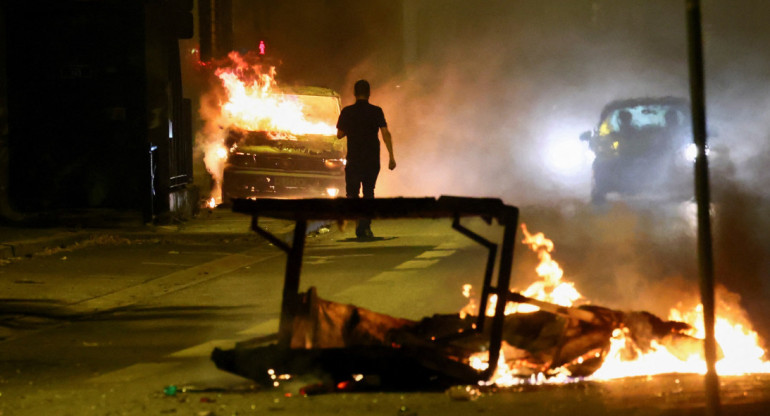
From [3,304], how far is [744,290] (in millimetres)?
6531

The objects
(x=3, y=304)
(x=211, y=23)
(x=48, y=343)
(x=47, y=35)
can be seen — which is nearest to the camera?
(x=48, y=343)

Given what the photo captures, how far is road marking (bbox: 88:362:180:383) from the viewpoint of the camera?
6957mm

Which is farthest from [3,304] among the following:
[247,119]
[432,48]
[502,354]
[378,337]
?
[432,48]

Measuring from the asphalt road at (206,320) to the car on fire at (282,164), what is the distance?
2.23 metres

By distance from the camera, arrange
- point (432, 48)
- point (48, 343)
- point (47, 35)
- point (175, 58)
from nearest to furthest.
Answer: point (48, 343) → point (47, 35) → point (175, 58) → point (432, 48)

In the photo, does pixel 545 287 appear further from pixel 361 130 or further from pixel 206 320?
pixel 361 130

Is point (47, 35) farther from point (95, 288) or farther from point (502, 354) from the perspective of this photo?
point (502, 354)

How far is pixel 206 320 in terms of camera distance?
30.1 feet

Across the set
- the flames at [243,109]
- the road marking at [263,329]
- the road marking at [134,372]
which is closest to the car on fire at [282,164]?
the flames at [243,109]

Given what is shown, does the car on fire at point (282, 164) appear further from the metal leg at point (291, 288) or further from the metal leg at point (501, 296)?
the metal leg at point (501, 296)

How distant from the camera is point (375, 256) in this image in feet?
44.7

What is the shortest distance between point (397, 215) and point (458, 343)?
926 mm

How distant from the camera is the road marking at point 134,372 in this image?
22.8 feet

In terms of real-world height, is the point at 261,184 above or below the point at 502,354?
above
